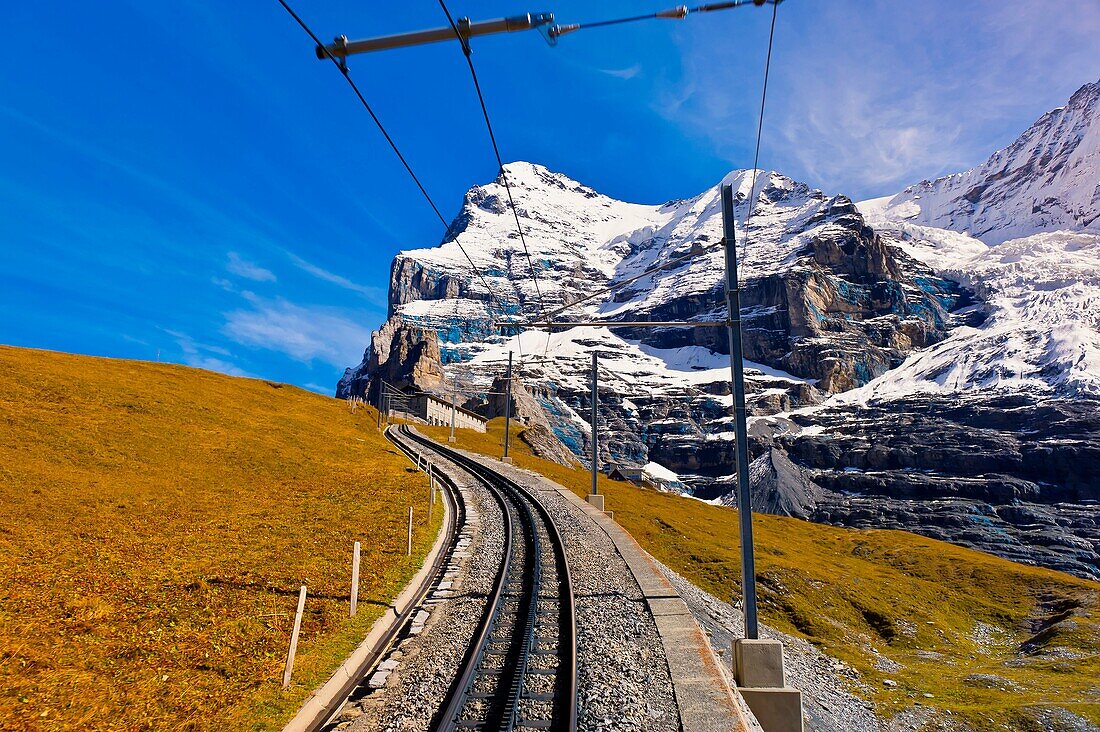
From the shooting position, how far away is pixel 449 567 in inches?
797

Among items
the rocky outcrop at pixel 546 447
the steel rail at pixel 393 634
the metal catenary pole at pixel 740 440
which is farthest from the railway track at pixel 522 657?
the rocky outcrop at pixel 546 447

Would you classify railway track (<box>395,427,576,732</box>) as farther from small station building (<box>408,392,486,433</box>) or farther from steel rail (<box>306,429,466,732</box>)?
small station building (<box>408,392,486,433</box>)

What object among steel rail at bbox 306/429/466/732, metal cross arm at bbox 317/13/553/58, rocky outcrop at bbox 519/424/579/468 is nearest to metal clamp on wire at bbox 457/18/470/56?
metal cross arm at bbox 317/13/553/58

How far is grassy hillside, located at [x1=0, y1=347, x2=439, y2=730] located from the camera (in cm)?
1007

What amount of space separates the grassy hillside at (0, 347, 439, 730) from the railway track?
9.71 feet

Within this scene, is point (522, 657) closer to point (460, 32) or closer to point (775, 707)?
point (775, 707)

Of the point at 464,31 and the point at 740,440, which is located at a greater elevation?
the point at 464,31

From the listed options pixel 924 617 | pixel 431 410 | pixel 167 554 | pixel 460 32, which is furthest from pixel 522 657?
pixel 431 410

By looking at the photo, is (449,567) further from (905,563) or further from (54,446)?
(905,563)

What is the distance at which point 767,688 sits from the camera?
1283 centimetres

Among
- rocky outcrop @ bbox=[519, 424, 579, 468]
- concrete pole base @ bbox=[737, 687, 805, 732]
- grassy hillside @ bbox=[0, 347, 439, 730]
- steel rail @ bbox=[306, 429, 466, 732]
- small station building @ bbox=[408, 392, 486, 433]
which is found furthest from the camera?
rocky outcrop @ bbox=[519, 424, 579, 468]

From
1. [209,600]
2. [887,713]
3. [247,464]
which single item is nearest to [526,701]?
[209,600]

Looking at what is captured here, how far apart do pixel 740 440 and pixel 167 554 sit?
61.7ft

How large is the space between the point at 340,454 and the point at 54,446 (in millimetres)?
19923
